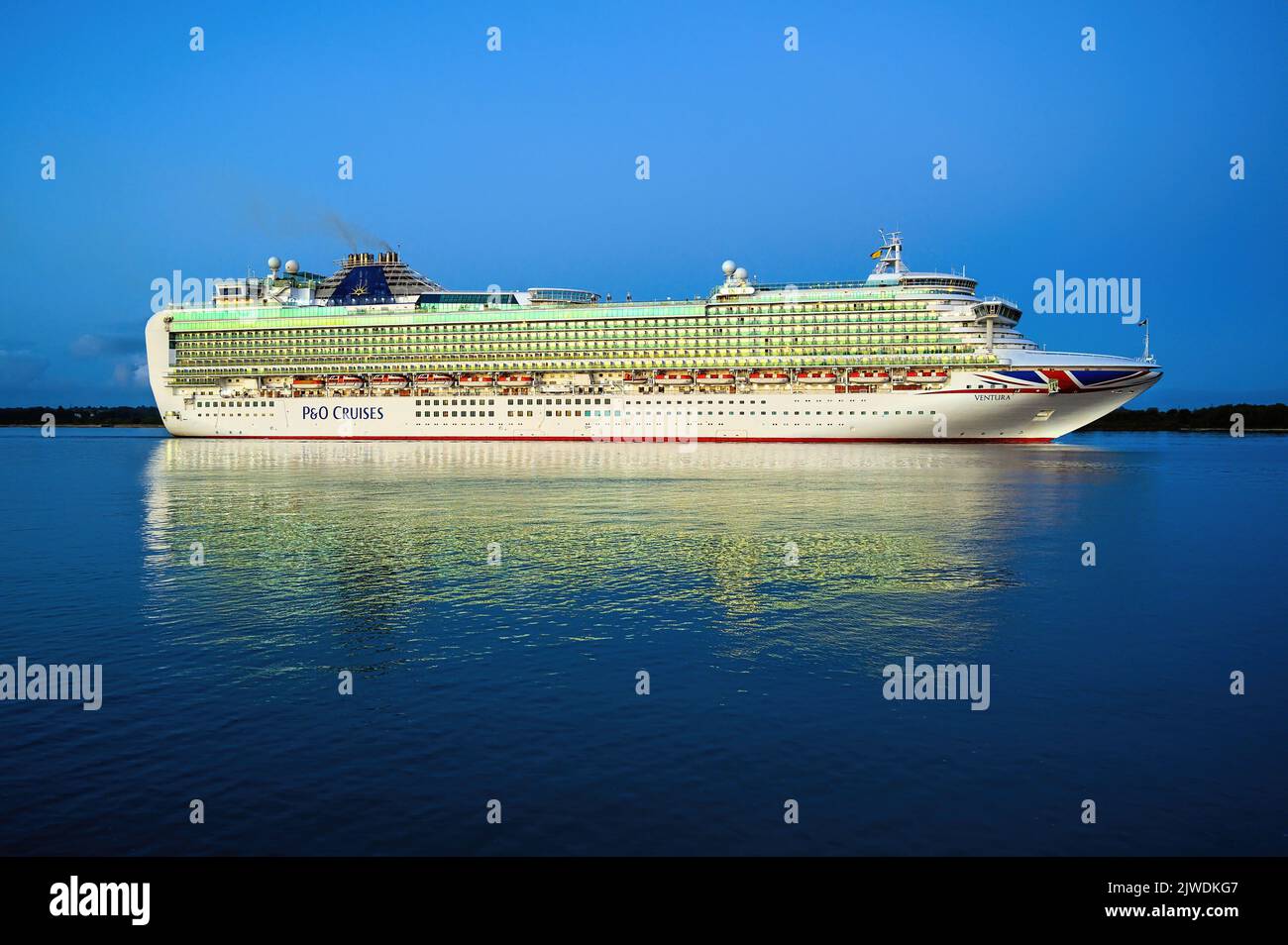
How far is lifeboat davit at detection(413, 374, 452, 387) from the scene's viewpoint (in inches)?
3962

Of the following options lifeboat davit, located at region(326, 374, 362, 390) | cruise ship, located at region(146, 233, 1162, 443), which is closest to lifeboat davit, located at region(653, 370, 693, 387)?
cruise ship, located at region(146, 233, 1162, 443)

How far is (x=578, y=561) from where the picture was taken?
24453mm

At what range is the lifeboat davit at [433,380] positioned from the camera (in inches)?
3962

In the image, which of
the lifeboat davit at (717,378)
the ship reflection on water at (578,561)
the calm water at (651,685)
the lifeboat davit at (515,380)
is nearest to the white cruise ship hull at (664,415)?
the lifeboat davit at (515,380)

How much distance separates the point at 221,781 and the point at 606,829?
425cm

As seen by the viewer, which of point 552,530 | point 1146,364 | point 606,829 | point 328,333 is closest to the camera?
point 606,829

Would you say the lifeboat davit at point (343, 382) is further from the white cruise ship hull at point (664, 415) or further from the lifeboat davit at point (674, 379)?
the lifeboat davit at point (674, 379)

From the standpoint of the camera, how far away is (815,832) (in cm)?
905

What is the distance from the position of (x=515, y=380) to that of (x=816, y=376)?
31107 millimetres

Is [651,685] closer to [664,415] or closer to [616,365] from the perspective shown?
[664,415]
